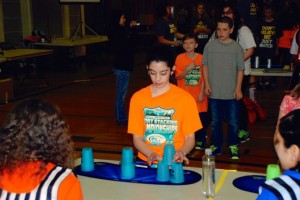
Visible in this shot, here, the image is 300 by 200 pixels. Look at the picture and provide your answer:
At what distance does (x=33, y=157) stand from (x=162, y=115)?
4.88 feet

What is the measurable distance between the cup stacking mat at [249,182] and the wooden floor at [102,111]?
211 cm

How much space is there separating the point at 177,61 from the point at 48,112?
3.74 meters

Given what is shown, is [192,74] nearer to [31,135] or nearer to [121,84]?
[121,84]

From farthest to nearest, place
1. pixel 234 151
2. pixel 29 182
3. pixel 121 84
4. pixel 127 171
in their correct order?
pixel 121 84
pixel 234 151
pixel 127 171
pixel 29 182

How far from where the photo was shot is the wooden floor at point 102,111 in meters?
5.46

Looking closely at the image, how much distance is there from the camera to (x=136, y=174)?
2916mm

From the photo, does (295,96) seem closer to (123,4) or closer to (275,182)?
(275,182)

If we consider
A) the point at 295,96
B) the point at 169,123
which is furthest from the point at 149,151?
the point at 295,96

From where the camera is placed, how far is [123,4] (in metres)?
17.4

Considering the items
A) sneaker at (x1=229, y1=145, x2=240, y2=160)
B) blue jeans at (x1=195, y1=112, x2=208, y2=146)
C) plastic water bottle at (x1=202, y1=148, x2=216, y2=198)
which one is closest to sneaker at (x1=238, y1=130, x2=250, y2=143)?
blue jeans at (x1=195, y1=112, x2=208, y2=146)

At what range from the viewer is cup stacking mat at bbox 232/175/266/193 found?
8.72 feet

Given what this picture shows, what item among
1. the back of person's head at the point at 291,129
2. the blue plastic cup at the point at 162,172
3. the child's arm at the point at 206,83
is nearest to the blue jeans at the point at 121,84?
the child's arm at the point at 206,83

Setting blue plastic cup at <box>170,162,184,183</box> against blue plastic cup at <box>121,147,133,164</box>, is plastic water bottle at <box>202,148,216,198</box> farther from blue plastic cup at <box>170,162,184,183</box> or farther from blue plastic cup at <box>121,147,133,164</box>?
blue plastic cup at <box>121,147,133,164</box>

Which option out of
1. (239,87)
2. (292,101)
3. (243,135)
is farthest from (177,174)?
(243,135)
